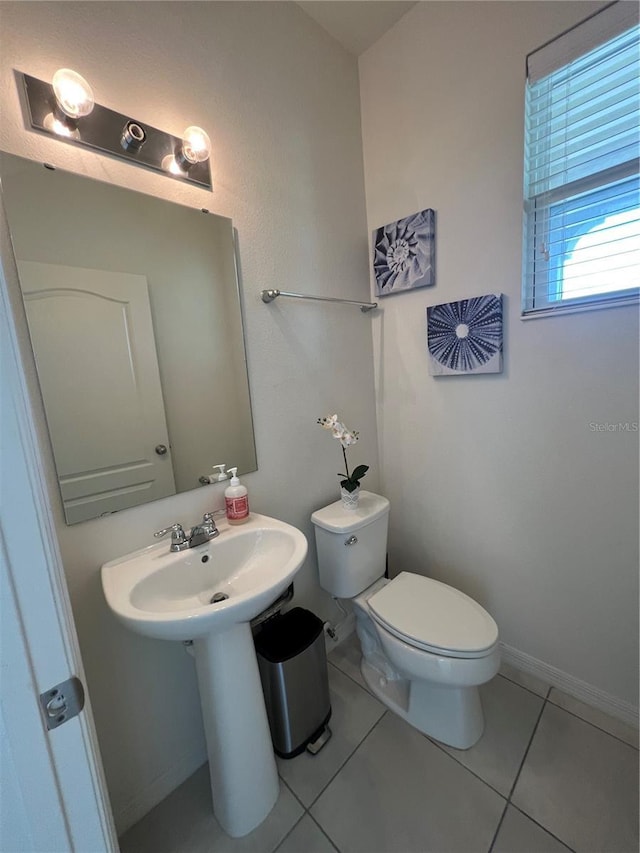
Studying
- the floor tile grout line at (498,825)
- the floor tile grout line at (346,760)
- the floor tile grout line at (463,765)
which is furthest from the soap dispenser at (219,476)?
the floor tile grout line at (498,825)

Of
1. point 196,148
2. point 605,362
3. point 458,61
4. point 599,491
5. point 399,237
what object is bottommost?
point 599,491

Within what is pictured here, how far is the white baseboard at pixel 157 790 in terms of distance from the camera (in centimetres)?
105

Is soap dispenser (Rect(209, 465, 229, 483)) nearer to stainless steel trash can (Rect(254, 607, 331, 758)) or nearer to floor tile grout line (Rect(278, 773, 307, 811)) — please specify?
stainless steel trash can (Rect(254, 607, 331, 758))

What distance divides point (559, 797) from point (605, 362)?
4.44 feet

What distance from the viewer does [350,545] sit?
1.39m

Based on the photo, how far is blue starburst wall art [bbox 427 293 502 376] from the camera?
133 cm

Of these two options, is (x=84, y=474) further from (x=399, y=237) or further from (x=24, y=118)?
(x=399, y=237)

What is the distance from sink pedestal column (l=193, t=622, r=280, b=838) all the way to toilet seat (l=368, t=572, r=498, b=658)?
0.51 meters

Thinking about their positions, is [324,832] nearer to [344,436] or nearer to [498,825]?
[498,825]

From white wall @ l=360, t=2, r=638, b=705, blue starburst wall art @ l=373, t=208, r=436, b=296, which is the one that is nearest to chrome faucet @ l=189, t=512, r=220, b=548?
white wall @ l=360, t=2, r=638, b=705

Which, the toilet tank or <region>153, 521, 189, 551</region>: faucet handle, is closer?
<region>153, 521, 189, 551</region>: faucet handle

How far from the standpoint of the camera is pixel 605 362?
3.74 ft

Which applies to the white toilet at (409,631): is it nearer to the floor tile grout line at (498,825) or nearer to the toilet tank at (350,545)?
the toilet tank at (350,545)

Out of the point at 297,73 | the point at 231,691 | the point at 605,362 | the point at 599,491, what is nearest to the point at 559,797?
the point at 599,491
